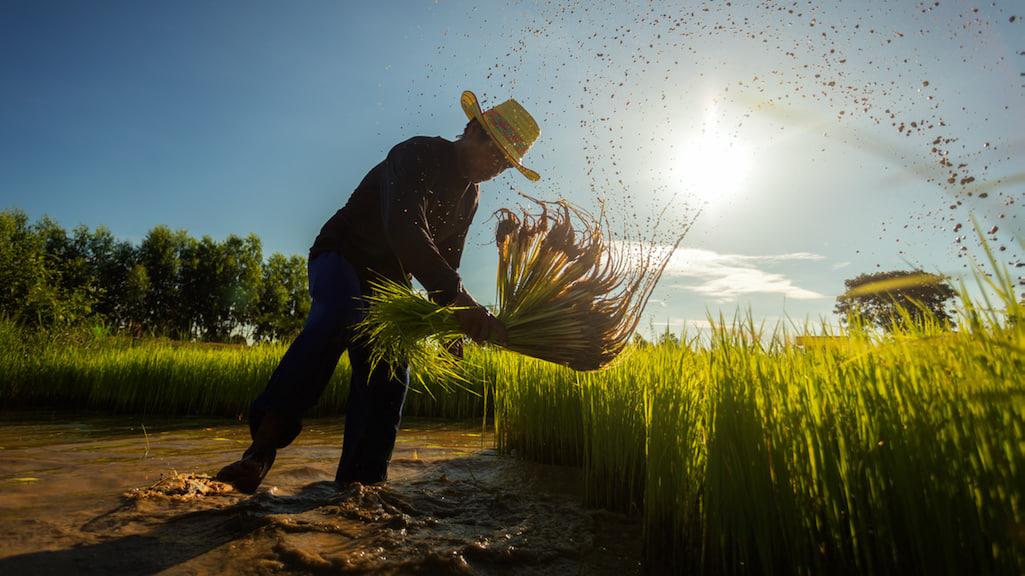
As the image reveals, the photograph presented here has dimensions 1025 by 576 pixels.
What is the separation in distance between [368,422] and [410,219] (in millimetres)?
1165

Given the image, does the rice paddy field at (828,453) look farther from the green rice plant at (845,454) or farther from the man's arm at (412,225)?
the man's arm at (412,225)

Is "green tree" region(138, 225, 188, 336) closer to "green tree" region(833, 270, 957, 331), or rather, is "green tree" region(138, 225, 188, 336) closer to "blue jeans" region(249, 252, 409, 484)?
"blue jeans" region(249, 252, 409, 484)

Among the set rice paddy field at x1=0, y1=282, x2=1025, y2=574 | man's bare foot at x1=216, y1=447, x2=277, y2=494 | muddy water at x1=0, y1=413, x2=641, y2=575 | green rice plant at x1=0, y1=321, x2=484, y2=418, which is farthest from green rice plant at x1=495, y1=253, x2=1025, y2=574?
green rice plant at x1=0, y1=321, x2=484, y2=418

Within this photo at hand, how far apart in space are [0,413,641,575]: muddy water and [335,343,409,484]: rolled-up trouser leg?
151mm

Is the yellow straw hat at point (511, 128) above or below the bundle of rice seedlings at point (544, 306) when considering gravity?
above

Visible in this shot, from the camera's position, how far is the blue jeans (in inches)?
99.5

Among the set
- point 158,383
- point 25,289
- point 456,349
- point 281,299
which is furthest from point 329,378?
point 281,299

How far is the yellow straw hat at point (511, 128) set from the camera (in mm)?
2777

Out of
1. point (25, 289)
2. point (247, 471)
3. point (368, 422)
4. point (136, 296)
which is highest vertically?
point (136, 296)

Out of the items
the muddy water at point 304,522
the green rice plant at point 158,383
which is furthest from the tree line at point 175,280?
the muddy water at point 304,522

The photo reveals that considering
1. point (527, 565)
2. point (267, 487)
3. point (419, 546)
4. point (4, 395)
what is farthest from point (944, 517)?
point (4, 395)

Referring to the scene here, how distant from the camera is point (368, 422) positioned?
2.91 meters

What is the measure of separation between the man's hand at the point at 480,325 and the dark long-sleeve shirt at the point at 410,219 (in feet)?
0.48

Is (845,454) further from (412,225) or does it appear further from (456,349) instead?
(412,225)
